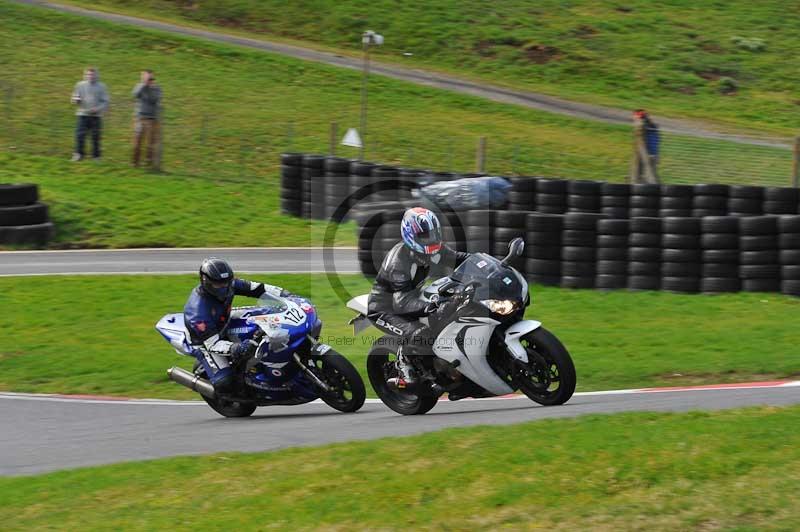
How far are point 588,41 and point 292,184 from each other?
21.5 meters

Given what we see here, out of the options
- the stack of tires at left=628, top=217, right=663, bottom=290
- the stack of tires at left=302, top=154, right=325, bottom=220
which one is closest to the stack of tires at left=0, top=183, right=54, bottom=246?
the stack of tires at left=302, top=154, right=325, bottom=220

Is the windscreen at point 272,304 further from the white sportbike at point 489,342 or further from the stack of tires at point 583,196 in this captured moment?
the stack of tires at point 583,196

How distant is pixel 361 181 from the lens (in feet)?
68.1

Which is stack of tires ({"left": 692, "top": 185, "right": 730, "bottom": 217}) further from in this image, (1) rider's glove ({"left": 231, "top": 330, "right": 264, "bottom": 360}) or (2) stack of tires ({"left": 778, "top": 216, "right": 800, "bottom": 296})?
(1) rider's glove ({"left": 231, "top": 330, "right": 264, "bottom": 360})

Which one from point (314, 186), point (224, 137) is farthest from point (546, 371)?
point (224, 137)

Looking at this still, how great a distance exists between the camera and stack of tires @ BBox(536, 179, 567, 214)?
1884cm

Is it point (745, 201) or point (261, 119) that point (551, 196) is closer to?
point (745, 201)

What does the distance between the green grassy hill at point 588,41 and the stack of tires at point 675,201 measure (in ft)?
51.3

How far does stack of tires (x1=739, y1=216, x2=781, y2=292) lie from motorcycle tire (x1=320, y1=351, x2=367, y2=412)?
23.7ft

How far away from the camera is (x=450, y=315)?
10125 millimetres

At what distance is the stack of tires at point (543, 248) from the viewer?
16.1m

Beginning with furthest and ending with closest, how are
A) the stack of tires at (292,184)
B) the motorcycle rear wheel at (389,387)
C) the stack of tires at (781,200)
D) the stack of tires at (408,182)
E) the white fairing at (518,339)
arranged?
the stack of tires at (292,184)
the stack of tires at (408,182)
the stack of tires at (781,200)
the motorcycle rear wheel at (389,387)
the white fairing at (518,339)

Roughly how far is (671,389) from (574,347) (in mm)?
2448

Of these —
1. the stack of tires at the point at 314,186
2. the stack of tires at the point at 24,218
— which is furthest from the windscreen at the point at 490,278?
the stack of tires at the point at 24,218
